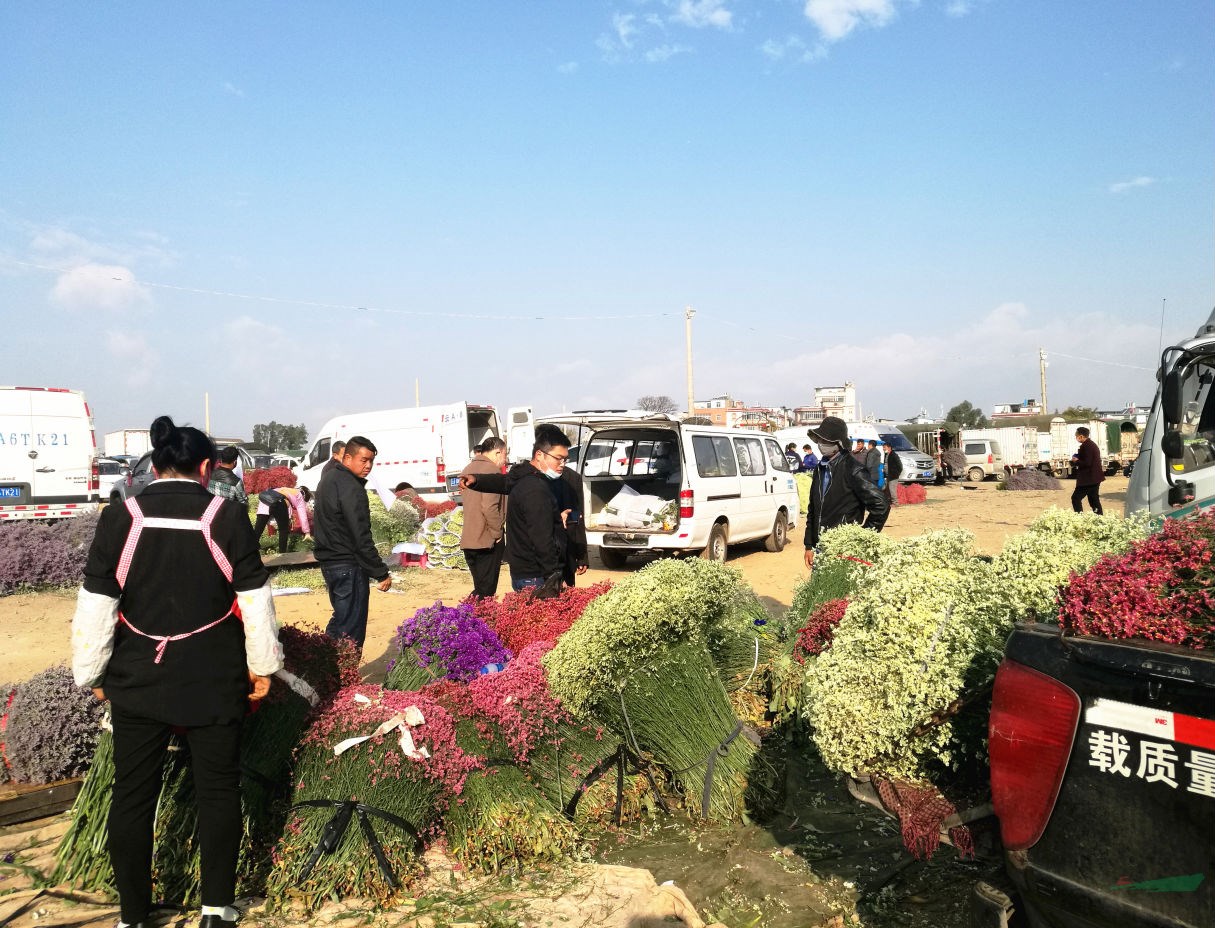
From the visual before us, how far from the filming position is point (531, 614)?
16.2 feet

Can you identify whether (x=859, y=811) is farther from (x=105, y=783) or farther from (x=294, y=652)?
(x=105, y=783)

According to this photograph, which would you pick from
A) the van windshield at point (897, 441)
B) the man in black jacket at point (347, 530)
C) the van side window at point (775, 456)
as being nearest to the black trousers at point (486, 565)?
the man in black jacket at point (347, 530)

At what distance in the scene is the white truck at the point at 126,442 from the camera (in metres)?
50.3

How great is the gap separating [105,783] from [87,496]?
44.7 ft

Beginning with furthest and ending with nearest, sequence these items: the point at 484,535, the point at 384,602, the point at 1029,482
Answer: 1. the point at 1029,482
2. the point at 384,602
3. the point at 484,535

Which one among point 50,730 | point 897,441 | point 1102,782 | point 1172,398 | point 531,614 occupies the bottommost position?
point 50,730

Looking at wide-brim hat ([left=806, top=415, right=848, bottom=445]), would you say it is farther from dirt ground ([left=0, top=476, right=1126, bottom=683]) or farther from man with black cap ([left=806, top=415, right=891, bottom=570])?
dirt ground ([left=0, top=476, right=1126, bottom=683])

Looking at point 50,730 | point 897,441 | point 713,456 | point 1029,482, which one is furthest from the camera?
point 897,441

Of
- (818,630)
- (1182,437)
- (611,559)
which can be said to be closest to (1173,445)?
(1182,437)

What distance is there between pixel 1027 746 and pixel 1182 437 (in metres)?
5.57

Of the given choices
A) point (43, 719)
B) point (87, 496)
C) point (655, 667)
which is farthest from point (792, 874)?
point (87, 496)

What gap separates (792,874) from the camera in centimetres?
351

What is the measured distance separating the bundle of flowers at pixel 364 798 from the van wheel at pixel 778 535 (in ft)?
37.1

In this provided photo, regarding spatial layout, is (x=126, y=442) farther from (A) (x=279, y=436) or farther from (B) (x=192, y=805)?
(B) (x=192, y=805)
